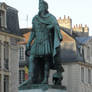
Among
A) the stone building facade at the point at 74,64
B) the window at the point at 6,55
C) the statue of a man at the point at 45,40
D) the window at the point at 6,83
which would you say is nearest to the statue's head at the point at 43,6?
the statue of a man at the point at 45,40

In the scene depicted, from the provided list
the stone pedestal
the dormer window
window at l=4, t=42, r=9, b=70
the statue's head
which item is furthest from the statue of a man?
the dormer window

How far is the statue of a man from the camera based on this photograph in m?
20.7

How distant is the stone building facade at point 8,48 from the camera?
4953 centimetres

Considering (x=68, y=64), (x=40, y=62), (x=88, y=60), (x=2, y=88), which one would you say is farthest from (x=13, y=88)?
(x=40, y=62)

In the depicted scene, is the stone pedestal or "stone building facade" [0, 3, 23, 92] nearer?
the stone pedestal

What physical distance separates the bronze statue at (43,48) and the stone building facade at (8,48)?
2796cm

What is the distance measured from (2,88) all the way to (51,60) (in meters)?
28.3

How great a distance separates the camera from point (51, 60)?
68.3 feet

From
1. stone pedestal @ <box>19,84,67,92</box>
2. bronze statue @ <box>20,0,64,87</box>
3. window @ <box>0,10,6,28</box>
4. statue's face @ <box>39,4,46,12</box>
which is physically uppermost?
window @ <box>0,10,6,28</box>

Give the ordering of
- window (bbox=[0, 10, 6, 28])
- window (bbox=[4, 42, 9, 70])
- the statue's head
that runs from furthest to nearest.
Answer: window (bbox=[0, 10, 6, 28])
window (bbox=[4, 42, 9, 70])
the statue's head

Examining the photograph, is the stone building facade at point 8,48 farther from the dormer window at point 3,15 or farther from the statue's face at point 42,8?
the statue's face at point 42,8

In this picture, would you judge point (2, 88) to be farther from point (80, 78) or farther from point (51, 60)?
point (51, 60)

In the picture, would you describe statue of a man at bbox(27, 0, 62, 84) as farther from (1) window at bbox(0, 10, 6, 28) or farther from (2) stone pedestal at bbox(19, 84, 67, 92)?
(1) window at bbox(0, 10, 6, 28)

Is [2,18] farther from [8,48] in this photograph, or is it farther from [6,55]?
[6,55]
